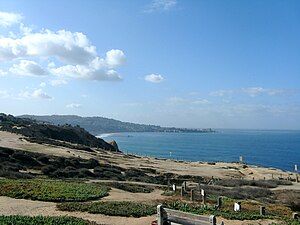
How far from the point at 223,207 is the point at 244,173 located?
49738 millimetres

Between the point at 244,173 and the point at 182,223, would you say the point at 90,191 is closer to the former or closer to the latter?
the point at 182,223

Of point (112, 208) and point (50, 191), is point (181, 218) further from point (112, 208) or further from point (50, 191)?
point (50, 191)

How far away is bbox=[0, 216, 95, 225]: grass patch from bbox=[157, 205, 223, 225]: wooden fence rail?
5208mm

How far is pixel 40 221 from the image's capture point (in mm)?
16828

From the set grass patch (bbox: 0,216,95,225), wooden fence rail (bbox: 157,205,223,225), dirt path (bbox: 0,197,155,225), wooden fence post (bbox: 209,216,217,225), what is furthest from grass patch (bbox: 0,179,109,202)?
wooden fence post (bbox: 209,216,217,225)

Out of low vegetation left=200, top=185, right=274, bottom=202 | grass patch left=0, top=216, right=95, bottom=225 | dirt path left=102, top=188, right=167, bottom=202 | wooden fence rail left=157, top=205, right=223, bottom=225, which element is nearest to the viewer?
wooden fence rail left=157, top=205, right=223, bottom=225

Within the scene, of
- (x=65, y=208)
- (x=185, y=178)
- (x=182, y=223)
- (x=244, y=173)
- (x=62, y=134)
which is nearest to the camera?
(x=182, y=223)

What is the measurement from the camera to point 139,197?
2741 cm

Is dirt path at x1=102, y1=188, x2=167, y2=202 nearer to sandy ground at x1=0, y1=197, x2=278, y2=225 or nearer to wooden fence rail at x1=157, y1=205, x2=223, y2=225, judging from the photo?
sandy ground at x1=0, y1=197, x2=278, y2=225

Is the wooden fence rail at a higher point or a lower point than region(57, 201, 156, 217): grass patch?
higher

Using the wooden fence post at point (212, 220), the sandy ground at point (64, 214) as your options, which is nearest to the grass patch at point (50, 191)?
the sandy ground at point (64, 214)

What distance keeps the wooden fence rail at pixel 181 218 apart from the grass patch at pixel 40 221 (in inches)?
205

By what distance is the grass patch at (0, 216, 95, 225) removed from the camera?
53.7ft

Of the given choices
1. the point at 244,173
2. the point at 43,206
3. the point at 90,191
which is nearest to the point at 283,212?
the point at 90,191
